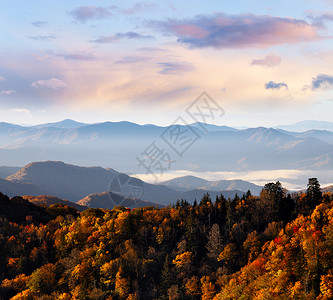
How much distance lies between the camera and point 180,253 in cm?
12444

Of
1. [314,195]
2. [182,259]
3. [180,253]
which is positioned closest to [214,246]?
[182,259]

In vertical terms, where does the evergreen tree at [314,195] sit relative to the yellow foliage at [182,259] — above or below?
above

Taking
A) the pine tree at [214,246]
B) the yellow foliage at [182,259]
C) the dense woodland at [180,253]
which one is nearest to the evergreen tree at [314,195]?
the dense woodland at [180,253]

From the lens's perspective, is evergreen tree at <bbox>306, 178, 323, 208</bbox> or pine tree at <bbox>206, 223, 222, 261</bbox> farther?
evergreen tree at <bbox>306, 178, 323, 208</bbox>

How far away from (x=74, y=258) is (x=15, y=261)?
25607 mm

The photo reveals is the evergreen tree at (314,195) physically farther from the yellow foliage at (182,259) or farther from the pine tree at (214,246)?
the yellow foliage at (182,259)

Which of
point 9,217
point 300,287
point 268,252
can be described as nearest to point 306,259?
point 300,287

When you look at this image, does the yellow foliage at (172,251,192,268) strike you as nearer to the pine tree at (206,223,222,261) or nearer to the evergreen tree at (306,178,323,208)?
the pine tree at (206,223,222,261)

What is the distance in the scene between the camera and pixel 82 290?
10744 cm

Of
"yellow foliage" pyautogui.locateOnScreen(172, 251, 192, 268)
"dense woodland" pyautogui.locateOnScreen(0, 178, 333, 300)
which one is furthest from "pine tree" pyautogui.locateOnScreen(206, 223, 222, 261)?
"yellow foliage" pyautogui.locateOnScreen(172, 251, 192, 268)

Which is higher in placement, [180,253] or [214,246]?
[214,246]

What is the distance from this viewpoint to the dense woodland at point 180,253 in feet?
313

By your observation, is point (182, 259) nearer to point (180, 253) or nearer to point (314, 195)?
point (180, 253)

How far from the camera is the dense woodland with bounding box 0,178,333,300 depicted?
95375 millimetres
